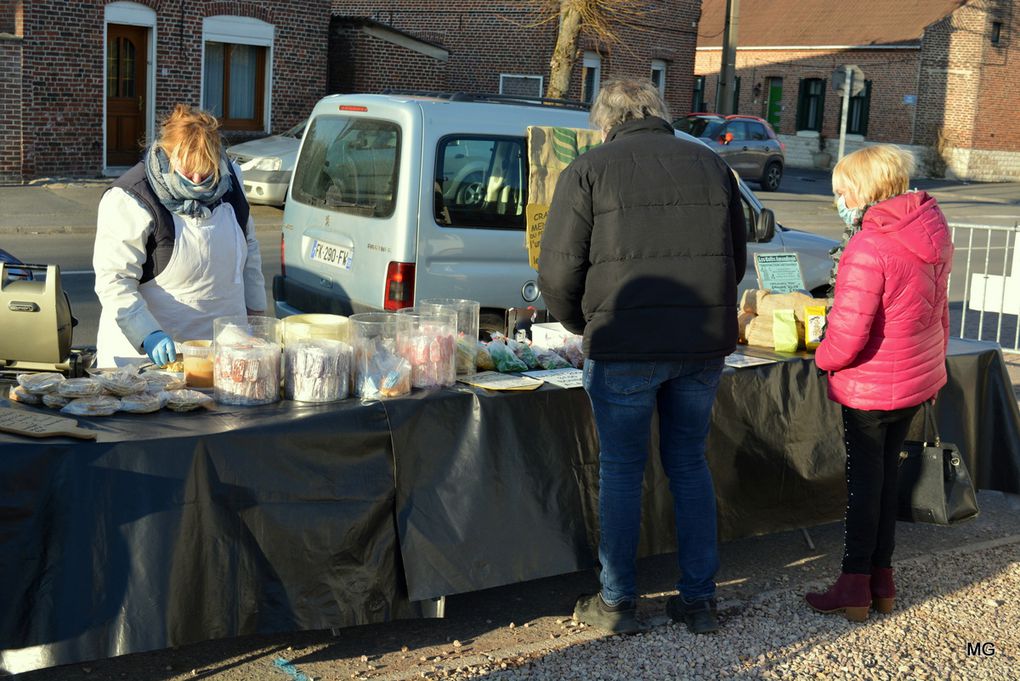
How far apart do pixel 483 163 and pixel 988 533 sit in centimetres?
361

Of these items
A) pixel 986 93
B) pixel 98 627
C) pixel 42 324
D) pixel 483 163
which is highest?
pixel 986 93

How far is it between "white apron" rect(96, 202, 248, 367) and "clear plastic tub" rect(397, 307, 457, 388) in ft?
2.67

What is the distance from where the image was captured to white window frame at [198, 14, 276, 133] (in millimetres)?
23031

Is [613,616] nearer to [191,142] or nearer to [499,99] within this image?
[191,142]

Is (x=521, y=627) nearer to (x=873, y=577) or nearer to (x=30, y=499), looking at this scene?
(x=873, y=577)

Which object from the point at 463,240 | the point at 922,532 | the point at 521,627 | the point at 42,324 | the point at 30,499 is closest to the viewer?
the point at 30,499

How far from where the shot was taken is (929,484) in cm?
497

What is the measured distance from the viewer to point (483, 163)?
23.9 ft

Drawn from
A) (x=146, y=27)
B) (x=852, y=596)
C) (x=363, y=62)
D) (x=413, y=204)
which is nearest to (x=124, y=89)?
(x=146, y=27)

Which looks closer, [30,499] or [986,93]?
[30,499]

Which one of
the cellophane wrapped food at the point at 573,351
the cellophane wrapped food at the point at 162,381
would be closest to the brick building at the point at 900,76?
the cellophane wrapped food at the point at 573,351

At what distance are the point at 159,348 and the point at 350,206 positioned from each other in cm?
299

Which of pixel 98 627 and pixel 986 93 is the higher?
pixel 986 93

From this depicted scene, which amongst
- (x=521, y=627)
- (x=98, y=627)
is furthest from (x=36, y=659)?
(x=521, y=627)
